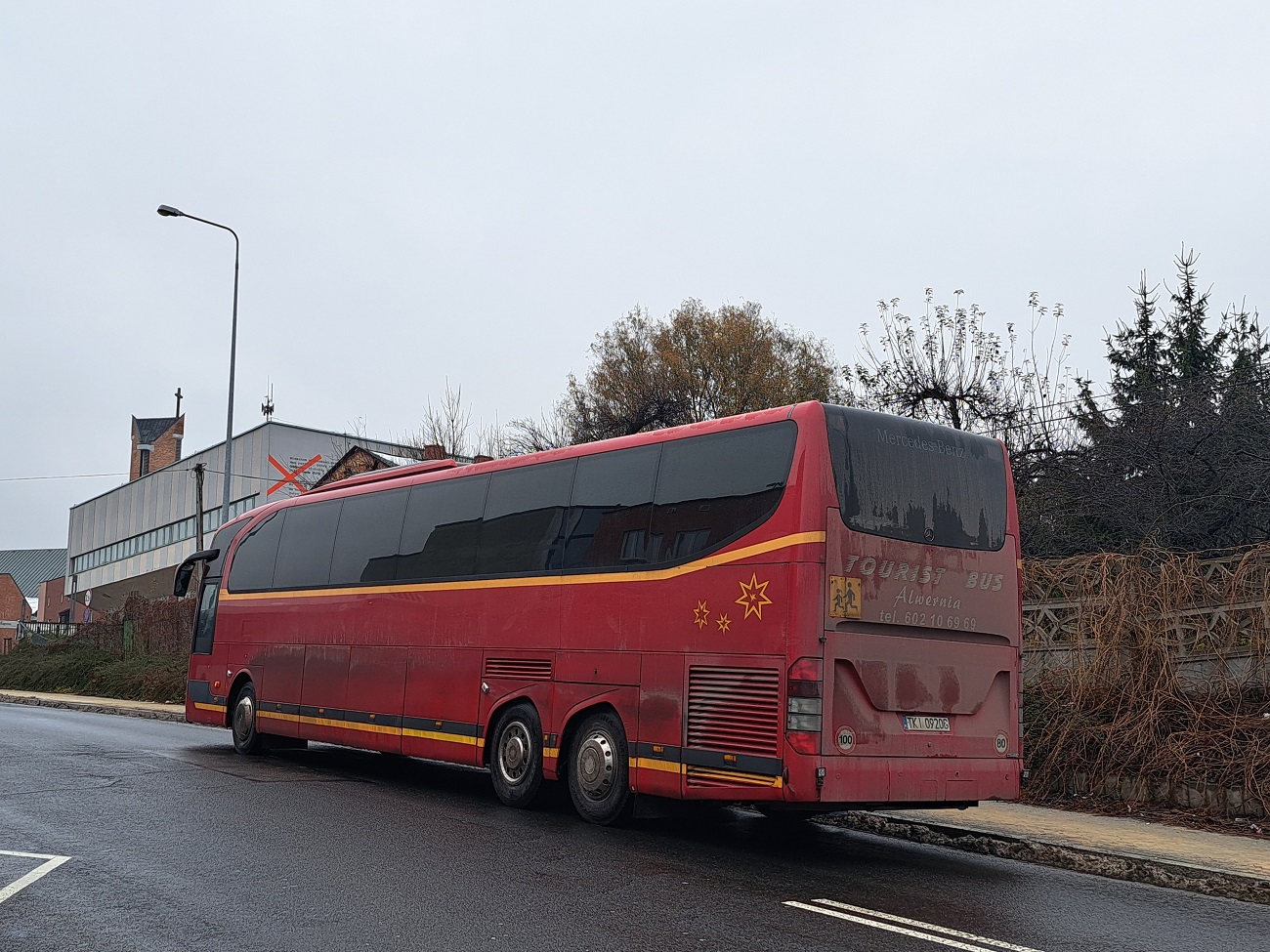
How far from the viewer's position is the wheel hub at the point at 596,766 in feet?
36.1

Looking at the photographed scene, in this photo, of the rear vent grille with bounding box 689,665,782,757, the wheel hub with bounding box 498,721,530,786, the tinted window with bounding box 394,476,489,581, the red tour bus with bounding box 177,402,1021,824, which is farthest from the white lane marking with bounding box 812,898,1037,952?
the tinted window with bounding box 394,476,489,581

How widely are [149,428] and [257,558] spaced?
7773cm

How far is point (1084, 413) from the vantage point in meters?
24.9

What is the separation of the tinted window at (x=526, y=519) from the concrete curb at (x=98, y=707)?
13895mm

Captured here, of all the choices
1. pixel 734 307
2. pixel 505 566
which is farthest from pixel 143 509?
pixel 505 566

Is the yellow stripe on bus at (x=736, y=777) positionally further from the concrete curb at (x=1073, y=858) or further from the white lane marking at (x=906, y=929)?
the concrete curb at (x=1073, y=858)

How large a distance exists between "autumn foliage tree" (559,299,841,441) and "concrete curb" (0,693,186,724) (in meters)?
21.3

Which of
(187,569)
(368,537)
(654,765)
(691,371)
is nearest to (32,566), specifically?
(691,371)

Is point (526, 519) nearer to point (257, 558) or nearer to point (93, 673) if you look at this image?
point (257, 558)

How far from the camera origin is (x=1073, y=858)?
9.74 m

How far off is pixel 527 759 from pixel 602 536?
2404 millimetres

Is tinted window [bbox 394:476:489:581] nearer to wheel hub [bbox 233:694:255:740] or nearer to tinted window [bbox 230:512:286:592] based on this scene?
tinted window [bbox 230:512:286:592]

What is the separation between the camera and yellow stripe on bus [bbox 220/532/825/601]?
9.61 metres

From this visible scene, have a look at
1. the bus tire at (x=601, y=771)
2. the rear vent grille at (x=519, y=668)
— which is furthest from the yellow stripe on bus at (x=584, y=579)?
the bus tire at (x=601, y=771)
